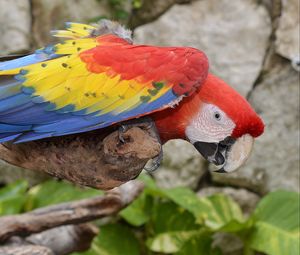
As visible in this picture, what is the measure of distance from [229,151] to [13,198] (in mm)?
1102

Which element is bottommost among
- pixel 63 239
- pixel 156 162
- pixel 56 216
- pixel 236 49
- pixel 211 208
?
pixel 211 208

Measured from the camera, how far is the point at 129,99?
961 mm

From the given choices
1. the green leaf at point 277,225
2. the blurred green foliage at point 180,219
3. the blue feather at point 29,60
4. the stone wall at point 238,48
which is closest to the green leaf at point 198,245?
the blurred green foliage at point 180,219

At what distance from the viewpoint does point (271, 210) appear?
6.51 ft

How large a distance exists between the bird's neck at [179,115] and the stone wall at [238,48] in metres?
1.18

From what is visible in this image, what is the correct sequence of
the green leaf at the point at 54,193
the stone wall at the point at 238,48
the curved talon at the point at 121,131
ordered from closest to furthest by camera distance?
the curved talon at the point at 121,131
the green leaf at the point at 54,193
the stone wall at the point at 238,48

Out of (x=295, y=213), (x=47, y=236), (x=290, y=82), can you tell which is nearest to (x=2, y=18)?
(x=47, y=236)

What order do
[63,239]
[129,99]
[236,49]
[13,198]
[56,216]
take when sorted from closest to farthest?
[129,99] < [56,216] < [63,239] < [13,198] < [236,49]

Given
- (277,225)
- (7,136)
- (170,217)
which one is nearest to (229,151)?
(7,136)

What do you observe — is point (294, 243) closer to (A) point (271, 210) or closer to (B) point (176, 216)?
(A) point (271, 210)

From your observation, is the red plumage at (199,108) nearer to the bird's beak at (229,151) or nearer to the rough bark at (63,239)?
the bird's beak at (229,151)

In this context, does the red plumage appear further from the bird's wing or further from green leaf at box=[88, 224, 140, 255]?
green leaf at box=[88, 224, 140, 255]

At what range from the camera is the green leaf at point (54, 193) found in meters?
2.00

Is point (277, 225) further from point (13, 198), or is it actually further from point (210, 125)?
point (210, 125)
